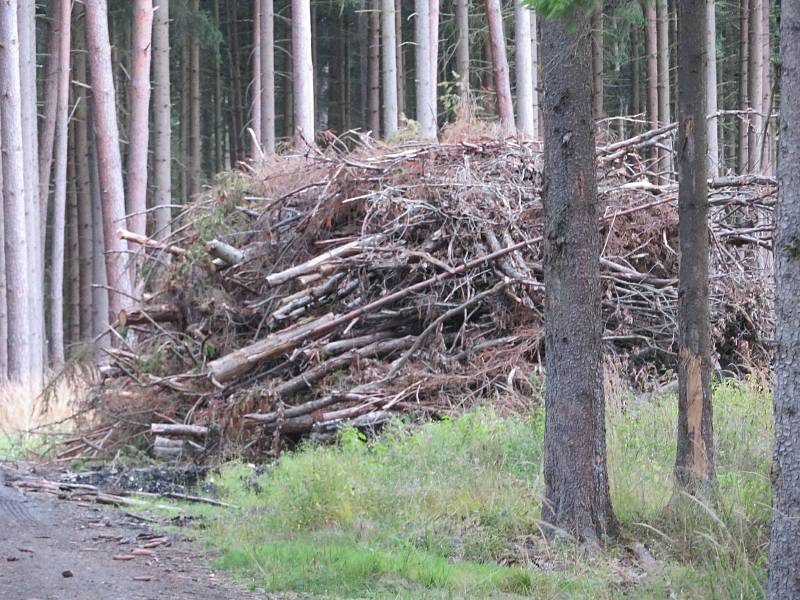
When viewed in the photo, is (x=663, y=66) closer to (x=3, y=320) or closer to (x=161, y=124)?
(x=161, y=124)

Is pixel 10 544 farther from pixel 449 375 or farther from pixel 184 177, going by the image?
pixel 184 177

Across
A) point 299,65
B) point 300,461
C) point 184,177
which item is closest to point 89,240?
point 184,177

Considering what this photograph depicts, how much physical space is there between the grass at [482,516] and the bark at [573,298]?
1.40ft

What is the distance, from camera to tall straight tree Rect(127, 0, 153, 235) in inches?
774

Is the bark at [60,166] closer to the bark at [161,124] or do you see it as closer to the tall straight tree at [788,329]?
the bark at [161,124]

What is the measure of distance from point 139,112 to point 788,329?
17108 millimetres

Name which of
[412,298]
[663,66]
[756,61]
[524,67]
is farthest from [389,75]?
[412,298]

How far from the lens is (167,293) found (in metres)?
14.3

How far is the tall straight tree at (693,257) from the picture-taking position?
7.30m

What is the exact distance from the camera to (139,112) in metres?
19.8

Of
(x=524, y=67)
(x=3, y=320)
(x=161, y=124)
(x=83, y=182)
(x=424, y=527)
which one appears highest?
(x=524, y=67)

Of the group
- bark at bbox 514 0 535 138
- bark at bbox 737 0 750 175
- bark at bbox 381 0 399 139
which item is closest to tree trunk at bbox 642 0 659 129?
bark at bbox 737 0 750 175

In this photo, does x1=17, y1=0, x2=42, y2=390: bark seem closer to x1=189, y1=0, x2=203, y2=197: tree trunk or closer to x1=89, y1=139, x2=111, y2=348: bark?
x1=89, y1=139, x2=111, y2=348: bark

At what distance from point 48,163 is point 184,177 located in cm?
583
